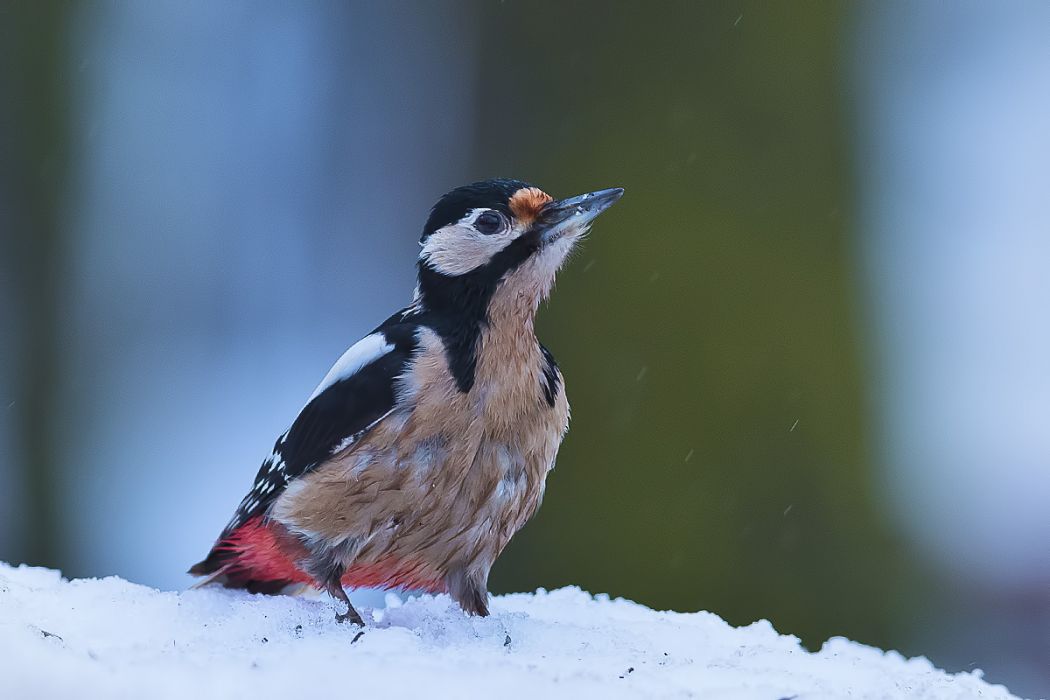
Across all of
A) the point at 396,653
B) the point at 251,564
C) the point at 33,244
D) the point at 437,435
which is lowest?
the point at 251,564

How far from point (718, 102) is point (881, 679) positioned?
312cm

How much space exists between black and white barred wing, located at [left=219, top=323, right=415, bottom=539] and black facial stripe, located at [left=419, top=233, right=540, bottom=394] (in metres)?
0.07

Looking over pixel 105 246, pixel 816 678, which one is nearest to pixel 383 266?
pixel 105 246

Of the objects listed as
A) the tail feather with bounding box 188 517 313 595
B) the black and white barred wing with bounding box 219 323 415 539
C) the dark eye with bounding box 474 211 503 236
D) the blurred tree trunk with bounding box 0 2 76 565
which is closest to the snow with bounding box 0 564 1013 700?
the tail feather with bounding box 188 517 313 595

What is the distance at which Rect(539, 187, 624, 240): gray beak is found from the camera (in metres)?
2.31

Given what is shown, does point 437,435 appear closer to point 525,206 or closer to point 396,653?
point 525,206

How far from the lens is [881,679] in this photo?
174 centimetres

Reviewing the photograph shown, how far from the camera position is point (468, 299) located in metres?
2.34

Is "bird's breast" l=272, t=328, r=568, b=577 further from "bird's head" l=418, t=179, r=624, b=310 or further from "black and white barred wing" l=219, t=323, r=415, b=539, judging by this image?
"bird's head" l=418, t=179, r=624, b=310

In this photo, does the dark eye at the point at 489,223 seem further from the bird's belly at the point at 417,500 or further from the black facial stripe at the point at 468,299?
the bird's belly at the point at 417,500

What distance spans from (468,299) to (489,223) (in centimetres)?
17

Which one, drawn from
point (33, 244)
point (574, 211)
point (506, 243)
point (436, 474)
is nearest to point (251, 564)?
point (436, 474)

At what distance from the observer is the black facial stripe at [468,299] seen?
227 centimetres

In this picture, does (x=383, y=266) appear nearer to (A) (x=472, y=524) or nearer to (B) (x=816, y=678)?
(A) (x=472, y=524)
